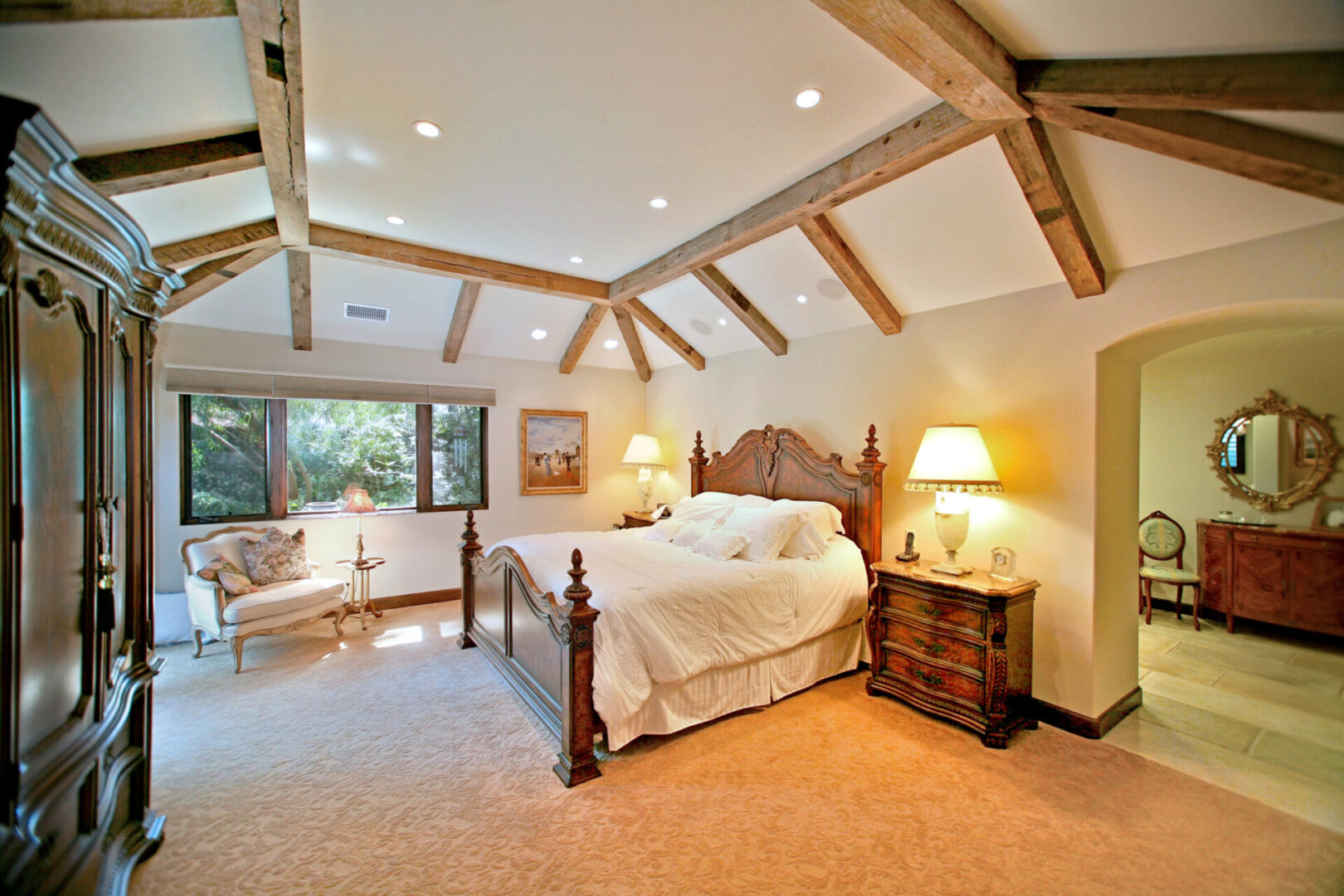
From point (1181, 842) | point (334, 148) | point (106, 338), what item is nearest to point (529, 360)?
point (334, 148)

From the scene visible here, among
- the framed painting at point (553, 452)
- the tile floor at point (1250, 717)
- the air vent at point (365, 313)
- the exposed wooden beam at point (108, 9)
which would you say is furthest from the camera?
the framed painting at point (553, 452)

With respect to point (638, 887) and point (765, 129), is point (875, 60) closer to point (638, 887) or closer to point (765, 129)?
point (765, 129)

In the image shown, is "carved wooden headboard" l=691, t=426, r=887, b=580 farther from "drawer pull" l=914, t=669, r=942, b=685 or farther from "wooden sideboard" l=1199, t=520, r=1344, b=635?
"wooden sideboard" l=1199, t=520, r=1344, b=635

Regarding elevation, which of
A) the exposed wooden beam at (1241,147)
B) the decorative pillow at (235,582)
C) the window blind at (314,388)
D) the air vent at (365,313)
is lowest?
the decorative pillow at (235,582)

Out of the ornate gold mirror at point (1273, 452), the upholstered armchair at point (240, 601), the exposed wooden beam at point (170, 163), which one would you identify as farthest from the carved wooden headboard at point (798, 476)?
the exposed wooden beam at point (170, 163)

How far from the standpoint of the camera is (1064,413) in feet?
10.3

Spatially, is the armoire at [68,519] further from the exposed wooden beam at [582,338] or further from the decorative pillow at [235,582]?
the exposed wooden beam at [582,338]

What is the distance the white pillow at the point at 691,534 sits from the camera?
4121mm

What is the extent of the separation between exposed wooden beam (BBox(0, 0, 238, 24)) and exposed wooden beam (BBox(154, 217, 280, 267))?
1.92 m

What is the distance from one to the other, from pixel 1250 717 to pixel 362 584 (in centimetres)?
644

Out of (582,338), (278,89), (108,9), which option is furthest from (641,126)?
(582,338)

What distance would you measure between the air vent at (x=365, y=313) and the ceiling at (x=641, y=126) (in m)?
1.29

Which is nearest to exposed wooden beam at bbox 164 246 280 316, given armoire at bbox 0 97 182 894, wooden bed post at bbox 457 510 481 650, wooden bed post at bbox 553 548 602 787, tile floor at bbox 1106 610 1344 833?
armoire at bbox 0 97 182 894

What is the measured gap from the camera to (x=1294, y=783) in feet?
8.31
